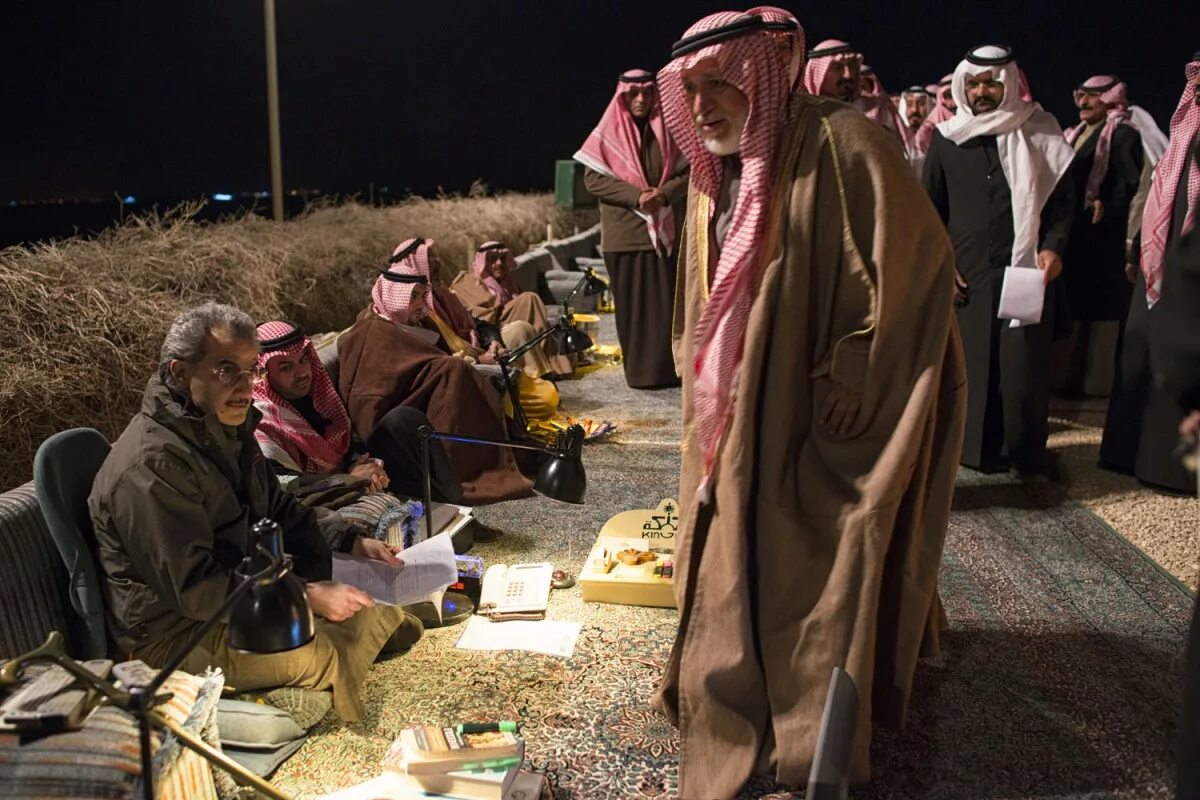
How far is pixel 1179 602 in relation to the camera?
3646 mm

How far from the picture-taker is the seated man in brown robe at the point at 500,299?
6828 mm

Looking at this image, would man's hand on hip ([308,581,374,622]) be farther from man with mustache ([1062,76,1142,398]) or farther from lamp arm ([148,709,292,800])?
man with mustache ([1062,76,1142,398])

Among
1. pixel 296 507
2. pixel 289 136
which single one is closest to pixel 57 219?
pixel 296 507

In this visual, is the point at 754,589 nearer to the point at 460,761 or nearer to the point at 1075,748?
the point at 460,761

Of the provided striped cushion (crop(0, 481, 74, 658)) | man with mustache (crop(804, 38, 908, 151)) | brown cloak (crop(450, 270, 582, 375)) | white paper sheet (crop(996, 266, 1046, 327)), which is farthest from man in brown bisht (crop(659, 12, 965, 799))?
brown cloak (crop(450, 270, 582, 375))

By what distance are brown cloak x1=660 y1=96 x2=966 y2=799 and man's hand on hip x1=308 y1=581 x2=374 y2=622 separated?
35.4 inches

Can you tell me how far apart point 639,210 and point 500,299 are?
4.05 feet

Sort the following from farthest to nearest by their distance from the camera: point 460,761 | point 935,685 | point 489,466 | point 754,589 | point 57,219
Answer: point 57,219
point 489,466
point 935,685
point 754,589
point 460,761


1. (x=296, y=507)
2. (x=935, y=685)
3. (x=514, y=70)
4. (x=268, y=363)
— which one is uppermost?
(x=514, y=70)

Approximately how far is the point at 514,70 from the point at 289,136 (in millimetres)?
4356

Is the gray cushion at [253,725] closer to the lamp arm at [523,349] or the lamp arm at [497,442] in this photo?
the lamp arm at [497,442]

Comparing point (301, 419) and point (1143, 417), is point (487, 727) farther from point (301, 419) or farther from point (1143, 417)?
point (1143, 417)

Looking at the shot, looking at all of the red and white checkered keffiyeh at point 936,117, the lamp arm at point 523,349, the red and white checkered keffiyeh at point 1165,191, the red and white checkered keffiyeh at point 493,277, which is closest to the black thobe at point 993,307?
the red and white checkered keffiyeh at point 1165,191

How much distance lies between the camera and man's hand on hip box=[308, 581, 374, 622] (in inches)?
107
